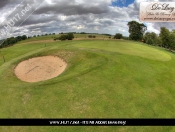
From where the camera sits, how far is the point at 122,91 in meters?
19.8

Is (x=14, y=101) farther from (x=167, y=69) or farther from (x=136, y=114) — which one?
(x=167, y=69)

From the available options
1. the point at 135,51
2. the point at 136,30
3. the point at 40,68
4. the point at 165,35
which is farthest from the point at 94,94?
the point at 136,30

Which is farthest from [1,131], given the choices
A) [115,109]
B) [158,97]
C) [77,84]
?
[158,97]

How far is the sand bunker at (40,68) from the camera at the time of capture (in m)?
23.9

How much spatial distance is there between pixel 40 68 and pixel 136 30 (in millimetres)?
90383

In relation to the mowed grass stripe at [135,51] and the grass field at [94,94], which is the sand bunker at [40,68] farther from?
the mowed grass stripe at [135,51]

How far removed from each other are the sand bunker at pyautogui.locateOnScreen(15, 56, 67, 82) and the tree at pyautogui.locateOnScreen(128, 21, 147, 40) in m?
83.7

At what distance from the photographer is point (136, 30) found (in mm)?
104000

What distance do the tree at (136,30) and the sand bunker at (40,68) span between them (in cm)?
8369

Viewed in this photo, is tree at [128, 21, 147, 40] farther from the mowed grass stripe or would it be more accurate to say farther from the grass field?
the grass field

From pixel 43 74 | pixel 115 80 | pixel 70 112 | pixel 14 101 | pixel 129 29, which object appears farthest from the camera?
pixel 129 29

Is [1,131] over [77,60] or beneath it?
beneath

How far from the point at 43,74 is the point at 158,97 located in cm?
1648

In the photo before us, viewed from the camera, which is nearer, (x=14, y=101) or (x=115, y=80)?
(x=14, y=101)
